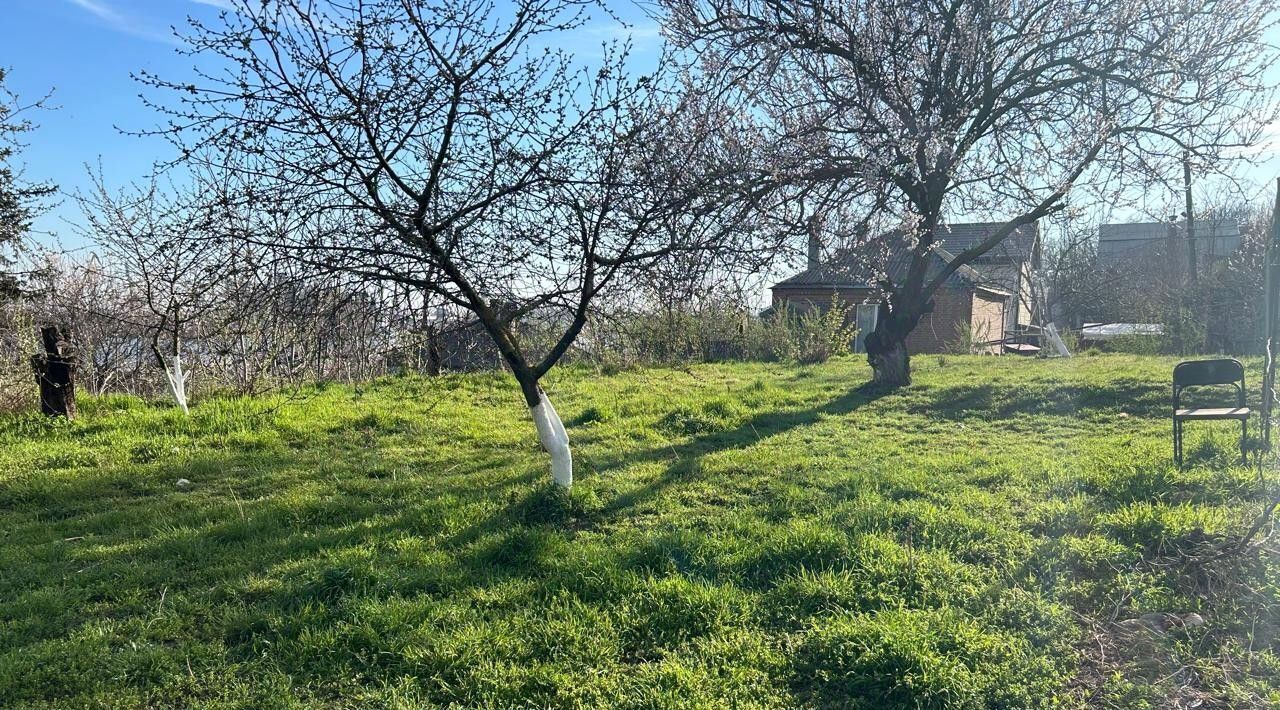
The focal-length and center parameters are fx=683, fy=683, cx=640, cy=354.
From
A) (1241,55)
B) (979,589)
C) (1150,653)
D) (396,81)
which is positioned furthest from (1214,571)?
(1241,55)

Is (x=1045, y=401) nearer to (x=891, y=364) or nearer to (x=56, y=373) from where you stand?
(x=891, y=364)

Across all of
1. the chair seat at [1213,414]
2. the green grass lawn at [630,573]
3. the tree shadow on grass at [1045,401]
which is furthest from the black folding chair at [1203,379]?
the tree shadow on grass at [1045,401]

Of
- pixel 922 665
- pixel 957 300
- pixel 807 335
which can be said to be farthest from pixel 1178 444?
pixel 957 300

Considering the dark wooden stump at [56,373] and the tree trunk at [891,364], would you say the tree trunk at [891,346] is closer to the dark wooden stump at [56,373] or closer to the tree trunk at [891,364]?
the tree trunk at [891,364]

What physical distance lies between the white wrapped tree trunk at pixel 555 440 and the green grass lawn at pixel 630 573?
171 millimetres

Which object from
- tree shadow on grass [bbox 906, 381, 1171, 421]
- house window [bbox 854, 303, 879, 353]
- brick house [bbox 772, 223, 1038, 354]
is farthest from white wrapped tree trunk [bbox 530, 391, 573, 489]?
house window [bbox 854, 303, 879, 353]

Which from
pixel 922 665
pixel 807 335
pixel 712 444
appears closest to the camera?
pixel 922 665

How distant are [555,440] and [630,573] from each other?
1.62 meters

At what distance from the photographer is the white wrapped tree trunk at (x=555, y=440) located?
17.2 ft

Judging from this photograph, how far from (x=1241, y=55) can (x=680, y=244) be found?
8330mm

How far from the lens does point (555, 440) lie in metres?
5.24

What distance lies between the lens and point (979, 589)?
3.67 meters

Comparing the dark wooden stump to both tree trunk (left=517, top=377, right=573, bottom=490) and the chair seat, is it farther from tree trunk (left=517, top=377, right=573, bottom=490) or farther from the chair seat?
the chair seat

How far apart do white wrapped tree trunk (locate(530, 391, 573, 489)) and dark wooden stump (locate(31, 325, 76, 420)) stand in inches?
263
